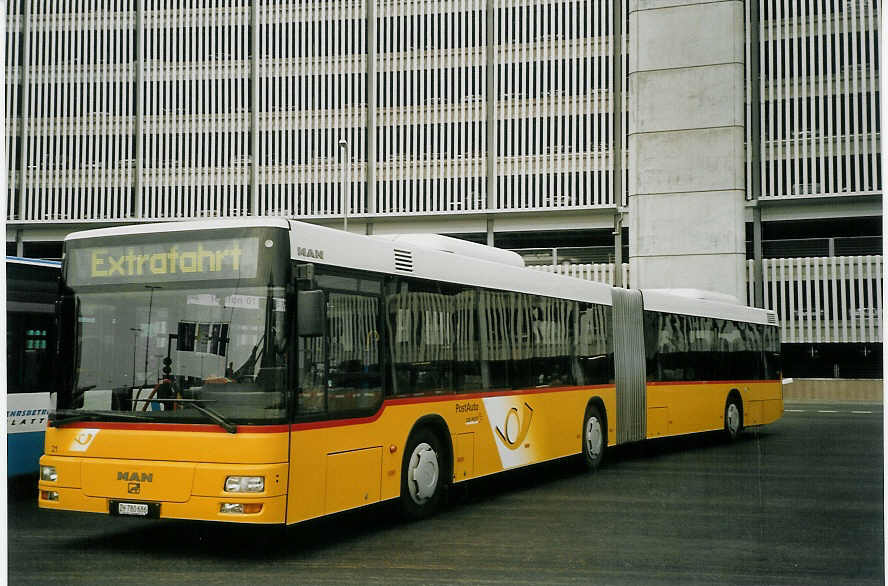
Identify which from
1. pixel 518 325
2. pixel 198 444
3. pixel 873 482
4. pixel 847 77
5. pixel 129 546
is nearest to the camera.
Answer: pixel 198 444

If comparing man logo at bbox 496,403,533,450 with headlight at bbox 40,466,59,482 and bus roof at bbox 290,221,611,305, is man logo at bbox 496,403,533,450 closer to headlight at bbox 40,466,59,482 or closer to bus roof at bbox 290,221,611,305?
bus roof at bbox 290,221,611,305

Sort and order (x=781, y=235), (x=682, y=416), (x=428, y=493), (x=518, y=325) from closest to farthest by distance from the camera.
Result: (x=428, y=493) < (x=518, y=325) < (x=682, y=416) < (x=781, y=235)

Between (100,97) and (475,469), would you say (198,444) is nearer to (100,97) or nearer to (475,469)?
(475,469)

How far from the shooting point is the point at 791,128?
39062 millimetres

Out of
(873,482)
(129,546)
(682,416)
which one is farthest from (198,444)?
(682,416)

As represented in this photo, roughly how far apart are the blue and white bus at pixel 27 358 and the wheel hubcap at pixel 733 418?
12.1m

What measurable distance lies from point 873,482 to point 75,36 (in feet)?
110

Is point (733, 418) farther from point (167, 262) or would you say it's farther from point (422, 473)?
point (167, 262)

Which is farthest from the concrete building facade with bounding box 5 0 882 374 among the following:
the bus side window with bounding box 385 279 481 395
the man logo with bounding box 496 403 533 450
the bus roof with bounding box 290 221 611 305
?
the bus side window with bounding box 385 279 481 395

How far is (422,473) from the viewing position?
33.1 feet

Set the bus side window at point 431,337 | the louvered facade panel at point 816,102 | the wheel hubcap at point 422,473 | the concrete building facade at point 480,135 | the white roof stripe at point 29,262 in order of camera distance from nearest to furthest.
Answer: the bus side window at point 431,337 → the wheel hubcap at point 422,473 → the white roof stripe at point 29,262 → the louvered facade panel at point 816,102 → the concrete building facade at point 480,135

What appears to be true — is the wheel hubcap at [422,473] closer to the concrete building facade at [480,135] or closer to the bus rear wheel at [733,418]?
the bus rear wheel at [733,418]

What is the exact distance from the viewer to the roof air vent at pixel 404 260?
9992mm

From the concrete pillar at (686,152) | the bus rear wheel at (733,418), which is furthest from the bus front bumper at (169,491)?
the concrete pillar at (686,152)
